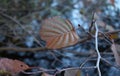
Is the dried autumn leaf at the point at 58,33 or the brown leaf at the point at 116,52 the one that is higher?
the dried autumn leaf at the point at 58,33

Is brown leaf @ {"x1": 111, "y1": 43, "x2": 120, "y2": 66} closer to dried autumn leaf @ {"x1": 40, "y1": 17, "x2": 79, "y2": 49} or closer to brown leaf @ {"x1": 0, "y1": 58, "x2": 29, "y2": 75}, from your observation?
dried autumn leaf @ {"x1": 40, "y1": 17, "x2": 79, "y2": 49}

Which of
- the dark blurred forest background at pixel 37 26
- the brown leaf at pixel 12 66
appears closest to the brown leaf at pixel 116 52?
the brown leaf at pixel 12 66

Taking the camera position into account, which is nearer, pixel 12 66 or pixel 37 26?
pixel 12 66

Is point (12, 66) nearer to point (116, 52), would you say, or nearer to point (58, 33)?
point (58, 33)

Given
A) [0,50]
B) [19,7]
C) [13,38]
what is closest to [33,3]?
[19,7]

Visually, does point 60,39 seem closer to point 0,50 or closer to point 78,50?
point 0,50

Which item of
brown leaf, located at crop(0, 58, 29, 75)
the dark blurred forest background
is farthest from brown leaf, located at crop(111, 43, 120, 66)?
the dark blurred forest background

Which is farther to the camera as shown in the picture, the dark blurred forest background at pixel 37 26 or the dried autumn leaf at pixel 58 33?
the dark blurred forest background at pixel 37 26

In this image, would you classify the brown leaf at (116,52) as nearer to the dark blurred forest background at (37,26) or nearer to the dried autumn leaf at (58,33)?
the dried autumn leaf at (58,33)

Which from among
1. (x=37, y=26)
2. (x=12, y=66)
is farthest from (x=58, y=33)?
(x=37, y=26)
